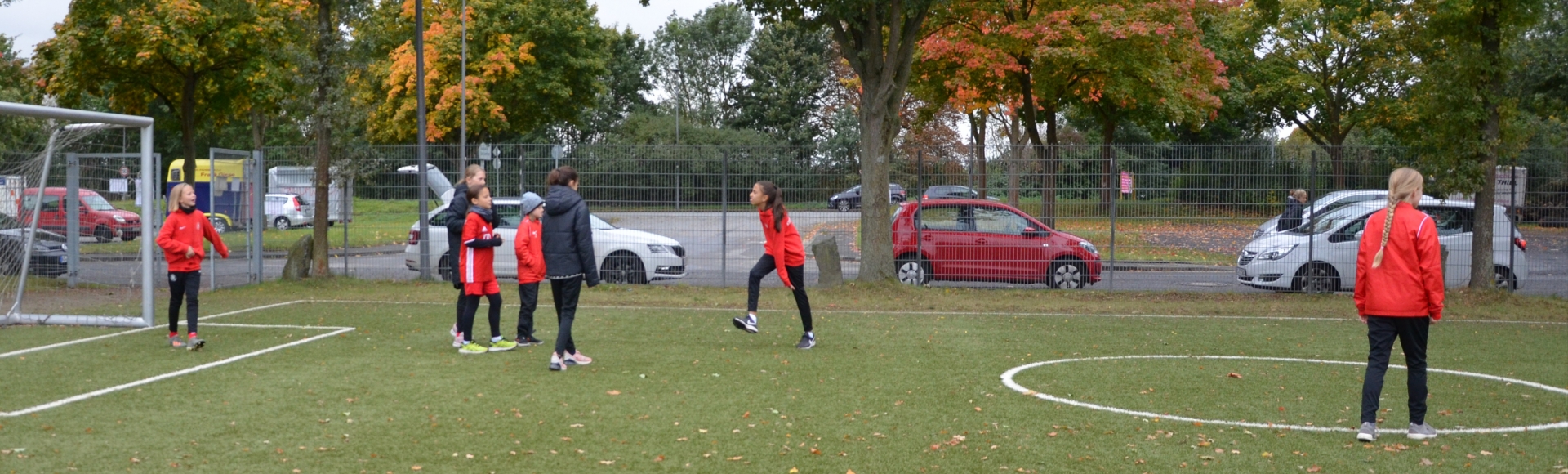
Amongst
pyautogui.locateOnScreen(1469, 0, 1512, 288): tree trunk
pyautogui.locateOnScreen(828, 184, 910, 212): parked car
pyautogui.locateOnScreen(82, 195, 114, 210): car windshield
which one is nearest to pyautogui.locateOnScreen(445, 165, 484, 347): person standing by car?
pyautogui.locateOnScreen(82, 195, 114, 210): car windshield

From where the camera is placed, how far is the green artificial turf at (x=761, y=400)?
6.29 metres

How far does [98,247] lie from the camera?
15070 millimetres

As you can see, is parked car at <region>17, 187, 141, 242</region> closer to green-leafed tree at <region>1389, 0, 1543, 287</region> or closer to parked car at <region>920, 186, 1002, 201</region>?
parked car at <region>920, 186, 1002, 201</region>

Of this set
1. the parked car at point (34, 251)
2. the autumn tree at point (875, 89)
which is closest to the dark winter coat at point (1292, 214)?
the autumn tree at point (875, 89)

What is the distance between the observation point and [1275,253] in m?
16.9

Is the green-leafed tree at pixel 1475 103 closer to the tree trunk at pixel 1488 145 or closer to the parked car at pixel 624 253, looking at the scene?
the tree trunk at pixel 1488 145

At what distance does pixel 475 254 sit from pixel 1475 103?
1241 cm

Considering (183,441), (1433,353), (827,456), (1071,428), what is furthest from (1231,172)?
(183,441)

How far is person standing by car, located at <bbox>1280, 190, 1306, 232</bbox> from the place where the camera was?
16.6 m

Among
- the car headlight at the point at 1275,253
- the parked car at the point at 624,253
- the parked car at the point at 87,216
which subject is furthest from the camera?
the parked car at the point at 624,253

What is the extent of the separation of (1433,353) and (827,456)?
7.14 metres

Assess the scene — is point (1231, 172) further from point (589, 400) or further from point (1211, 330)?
point (589, 400)

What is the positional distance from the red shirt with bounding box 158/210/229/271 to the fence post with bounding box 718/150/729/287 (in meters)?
8.03

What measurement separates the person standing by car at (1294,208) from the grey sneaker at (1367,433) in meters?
10.5
